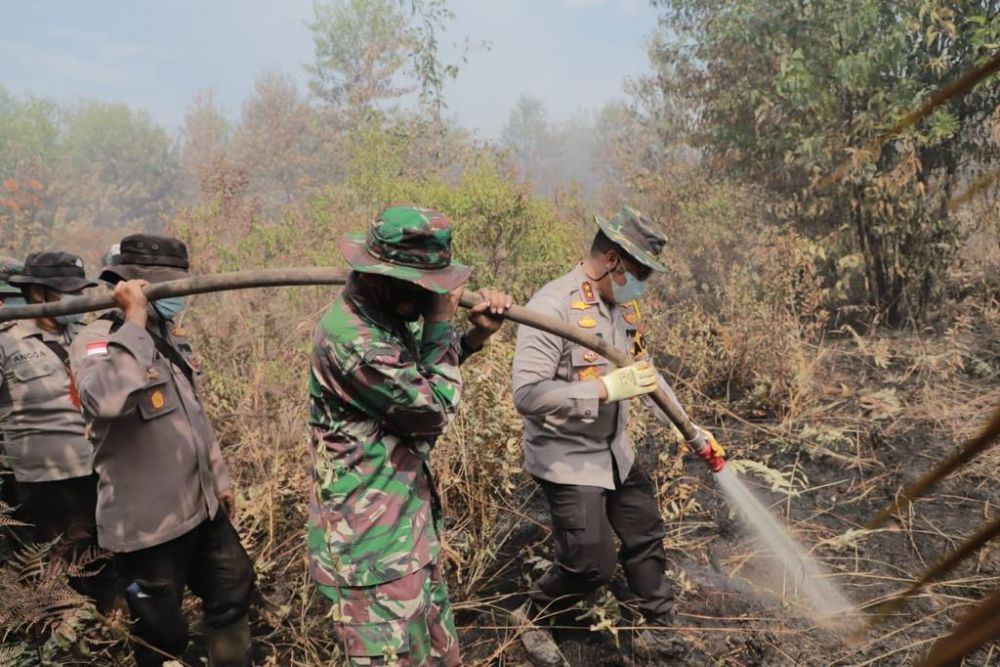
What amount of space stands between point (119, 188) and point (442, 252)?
5445cm

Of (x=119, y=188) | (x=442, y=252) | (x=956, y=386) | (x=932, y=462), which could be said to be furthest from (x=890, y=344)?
(x=119, y=188)

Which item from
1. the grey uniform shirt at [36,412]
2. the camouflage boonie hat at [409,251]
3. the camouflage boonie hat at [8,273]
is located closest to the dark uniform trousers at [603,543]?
the camouflage boonie hat at [409,251]

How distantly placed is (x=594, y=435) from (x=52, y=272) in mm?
2542

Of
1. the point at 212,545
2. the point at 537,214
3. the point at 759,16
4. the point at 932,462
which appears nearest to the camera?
the point at 212,545

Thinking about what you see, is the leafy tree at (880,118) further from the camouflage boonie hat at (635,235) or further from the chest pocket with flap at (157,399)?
the chest pocket with flap at (157,399)

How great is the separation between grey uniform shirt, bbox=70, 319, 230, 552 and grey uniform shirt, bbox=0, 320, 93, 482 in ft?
2.61

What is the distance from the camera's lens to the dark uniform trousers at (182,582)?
2.47 m

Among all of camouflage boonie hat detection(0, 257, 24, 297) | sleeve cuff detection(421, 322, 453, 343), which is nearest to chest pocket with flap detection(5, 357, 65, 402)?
camouflage boonie hat detection(0, 257, 24, 297)

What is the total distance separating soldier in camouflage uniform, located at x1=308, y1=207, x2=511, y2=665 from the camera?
2.05 m

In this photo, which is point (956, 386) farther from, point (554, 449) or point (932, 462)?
point (554, 449)

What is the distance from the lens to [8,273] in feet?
11.1

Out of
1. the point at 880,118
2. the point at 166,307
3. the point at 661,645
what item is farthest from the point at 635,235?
the point at 880,118

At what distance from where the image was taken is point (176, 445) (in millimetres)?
2520

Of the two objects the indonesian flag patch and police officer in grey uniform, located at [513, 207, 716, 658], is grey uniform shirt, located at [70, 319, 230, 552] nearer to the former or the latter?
the indonesian flag patch
